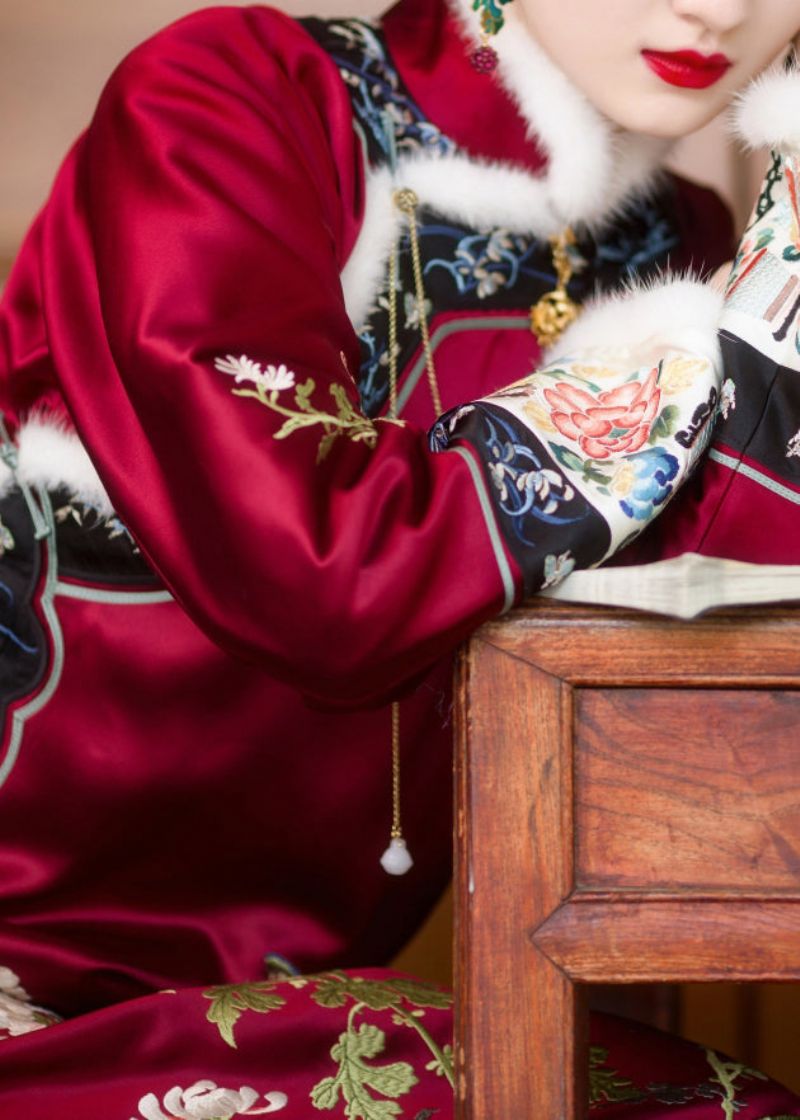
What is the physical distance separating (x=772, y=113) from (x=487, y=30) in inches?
9.8

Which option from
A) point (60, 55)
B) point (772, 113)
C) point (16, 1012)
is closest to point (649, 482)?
point (772, 113)

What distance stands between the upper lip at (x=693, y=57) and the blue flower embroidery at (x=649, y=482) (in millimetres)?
319

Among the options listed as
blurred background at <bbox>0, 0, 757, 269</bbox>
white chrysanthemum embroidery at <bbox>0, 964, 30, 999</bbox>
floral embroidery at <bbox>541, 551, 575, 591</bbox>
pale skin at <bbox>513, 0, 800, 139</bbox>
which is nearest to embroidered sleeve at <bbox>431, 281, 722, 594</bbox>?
floral embroidery at <bbox>541, 551, 575, 591</bbox>

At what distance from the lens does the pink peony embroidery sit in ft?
2.14

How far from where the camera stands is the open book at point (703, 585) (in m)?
0.57

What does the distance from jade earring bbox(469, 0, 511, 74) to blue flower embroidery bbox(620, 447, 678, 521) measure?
0.39 metres

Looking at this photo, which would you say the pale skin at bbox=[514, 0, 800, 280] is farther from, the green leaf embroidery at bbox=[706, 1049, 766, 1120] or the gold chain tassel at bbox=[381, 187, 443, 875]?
the green leaf embroidery at bbox=[706, 1049, 766, 1120]

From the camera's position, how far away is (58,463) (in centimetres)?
86

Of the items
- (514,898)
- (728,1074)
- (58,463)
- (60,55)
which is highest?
(60,55)

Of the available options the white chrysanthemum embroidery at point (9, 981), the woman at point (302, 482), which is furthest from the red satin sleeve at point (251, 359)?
the white chrysanthemum embroidery at point (9, 981)

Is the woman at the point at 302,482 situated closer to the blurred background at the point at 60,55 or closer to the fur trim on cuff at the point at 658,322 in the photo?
the fur trim on cuff at the point at 658,322

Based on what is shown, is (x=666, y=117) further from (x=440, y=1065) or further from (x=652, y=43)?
(x=440, y=1065)

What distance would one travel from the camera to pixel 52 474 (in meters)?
0.86

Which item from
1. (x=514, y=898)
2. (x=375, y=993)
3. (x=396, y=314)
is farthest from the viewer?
(x=396, y=314)
